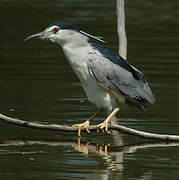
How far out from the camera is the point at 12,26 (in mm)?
20281

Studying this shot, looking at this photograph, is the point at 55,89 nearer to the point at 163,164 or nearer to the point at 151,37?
the point at 163,164

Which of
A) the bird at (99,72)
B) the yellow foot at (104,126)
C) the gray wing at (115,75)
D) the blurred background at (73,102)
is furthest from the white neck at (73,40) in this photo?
the blurred background at (73,102)

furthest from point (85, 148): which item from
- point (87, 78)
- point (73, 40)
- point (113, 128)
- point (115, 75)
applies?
point (73, 40)

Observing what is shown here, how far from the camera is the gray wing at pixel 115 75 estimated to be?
970cm

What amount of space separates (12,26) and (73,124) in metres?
10.3

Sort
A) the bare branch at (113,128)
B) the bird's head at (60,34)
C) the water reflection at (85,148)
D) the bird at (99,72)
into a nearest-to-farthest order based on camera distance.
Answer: the water reflection at (85,148) → the bare branch at (113,128) → the bird's head at (60,34) → the bird at (99,72)

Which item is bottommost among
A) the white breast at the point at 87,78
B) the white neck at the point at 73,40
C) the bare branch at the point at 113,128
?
the bare branch at the point at 113,128

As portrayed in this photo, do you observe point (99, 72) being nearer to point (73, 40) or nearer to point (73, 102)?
point (73, 40)

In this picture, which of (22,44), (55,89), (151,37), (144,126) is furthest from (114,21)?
(144,126)

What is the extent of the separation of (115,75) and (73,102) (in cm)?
220

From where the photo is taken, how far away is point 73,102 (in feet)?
39.3

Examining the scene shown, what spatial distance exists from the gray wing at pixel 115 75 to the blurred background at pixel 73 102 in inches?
23.9

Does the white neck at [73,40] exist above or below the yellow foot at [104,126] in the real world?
above

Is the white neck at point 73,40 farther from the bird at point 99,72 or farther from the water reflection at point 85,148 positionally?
the water reflection at point 85,148
